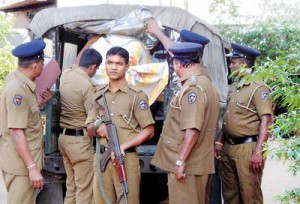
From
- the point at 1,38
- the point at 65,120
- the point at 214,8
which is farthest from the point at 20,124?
the point at 214,8

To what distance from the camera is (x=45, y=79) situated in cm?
545

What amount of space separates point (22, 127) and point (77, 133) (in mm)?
1107

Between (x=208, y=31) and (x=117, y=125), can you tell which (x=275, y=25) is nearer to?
(x=208, y=31)

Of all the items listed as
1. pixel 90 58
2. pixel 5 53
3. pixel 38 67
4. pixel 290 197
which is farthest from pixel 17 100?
pixel 5 53

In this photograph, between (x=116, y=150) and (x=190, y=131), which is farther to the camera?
(x=116, y=150)

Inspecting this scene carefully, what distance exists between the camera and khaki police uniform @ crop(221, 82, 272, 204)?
5.49m

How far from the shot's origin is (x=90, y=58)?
5801 mm

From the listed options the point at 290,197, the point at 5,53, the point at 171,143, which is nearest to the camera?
the point at 290,197

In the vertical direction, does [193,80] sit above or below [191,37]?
below

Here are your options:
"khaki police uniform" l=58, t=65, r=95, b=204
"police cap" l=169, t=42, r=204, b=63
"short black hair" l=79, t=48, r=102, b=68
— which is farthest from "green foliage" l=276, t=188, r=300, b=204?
"short black hair" l=79, t=48, r=102, b=68

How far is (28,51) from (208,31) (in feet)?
6.66

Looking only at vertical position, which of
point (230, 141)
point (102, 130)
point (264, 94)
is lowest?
point (230, 141)

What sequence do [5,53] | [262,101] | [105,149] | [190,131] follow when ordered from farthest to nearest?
[5,53]
[262,101]
[105,149]
[190,131]

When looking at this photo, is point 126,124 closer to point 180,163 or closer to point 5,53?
point 180,163
